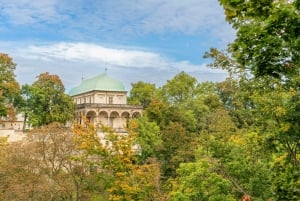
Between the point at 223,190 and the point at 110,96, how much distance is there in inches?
1424

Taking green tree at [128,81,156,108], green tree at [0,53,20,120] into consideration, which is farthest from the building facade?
green tree at [0,53,20,120]

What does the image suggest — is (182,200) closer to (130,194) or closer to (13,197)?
(130,194)

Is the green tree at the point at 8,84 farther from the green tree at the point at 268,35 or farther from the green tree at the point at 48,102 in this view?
the green tree at the point at 268,35

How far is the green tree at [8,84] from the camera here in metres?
38.9

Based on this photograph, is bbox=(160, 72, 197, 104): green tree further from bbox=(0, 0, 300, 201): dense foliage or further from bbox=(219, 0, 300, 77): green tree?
bbox=(219, 0, 300, 77): green tree

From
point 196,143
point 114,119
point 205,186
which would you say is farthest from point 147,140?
point 114,119

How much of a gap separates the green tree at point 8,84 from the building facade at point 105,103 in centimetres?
1142

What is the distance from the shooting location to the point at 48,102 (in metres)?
41.8

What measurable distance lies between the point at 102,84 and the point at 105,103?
2.30m

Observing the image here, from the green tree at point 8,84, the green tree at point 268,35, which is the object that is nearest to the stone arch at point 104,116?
the green tree at point 8,84

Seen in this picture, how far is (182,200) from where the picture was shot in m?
19.7

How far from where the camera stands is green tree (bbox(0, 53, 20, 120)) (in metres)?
38.9

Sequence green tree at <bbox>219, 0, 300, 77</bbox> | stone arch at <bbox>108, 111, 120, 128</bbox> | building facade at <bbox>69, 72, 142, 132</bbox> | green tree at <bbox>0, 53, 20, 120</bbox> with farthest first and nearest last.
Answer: stone arch at <bbox>108, 111, 120, 128</bbox> → building facade at <bbox>69, 72, 142, 132</bbox> → green tree at <bbox>0, 53, 20, 120</bbox> → green tree at <bbox>219, 0, 300, 77</bbox>

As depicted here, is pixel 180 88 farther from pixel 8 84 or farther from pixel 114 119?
pixel 8 84
